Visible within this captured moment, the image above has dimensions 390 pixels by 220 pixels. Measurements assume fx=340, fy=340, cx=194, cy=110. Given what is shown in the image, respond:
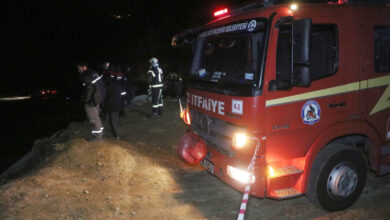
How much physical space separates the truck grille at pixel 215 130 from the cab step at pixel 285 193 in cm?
72

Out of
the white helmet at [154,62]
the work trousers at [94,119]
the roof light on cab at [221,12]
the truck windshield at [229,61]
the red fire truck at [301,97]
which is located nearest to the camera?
the red fire truck at [301,97]

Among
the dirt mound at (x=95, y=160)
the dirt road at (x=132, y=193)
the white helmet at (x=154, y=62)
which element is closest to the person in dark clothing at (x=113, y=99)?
the dirt road at (x=132, y=193)

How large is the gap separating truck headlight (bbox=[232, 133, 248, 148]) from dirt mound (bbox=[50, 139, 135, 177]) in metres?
2.50

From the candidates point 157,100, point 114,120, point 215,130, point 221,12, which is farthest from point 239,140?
point 157,100

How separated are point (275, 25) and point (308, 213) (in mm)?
2543

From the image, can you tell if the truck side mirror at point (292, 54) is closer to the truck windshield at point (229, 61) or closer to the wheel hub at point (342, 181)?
the truck windshield at point (229, 61)

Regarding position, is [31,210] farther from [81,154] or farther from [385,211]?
[385,211]

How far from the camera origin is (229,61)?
4.60 meters

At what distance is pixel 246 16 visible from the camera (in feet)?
14.0

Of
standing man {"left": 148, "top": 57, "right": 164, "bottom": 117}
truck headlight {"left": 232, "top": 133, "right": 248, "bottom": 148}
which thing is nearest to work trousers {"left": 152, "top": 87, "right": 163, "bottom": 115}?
standing man {"left": 148, "top": 57, "right": 164, "bottom": 117}

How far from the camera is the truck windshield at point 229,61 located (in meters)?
4.10

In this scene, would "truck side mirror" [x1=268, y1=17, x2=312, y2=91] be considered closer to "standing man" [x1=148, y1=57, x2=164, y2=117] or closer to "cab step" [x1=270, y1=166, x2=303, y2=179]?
"cab step" [x1=270, y1=166, x2=303, y2=179]

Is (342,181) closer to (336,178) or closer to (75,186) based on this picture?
(336,178)

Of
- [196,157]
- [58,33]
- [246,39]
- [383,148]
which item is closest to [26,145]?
[196,157]
